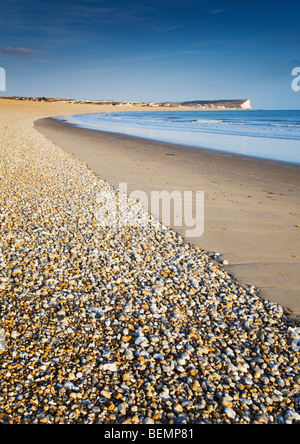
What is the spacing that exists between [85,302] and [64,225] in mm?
3312

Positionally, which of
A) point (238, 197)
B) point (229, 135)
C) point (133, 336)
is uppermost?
point (229, 135)

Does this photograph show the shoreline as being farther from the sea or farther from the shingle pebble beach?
the sea

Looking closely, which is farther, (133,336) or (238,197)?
(238,197)

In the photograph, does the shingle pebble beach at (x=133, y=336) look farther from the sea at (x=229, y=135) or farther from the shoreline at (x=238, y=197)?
the sea at (x=229, y=135)

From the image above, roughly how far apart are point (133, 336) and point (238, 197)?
7.37m

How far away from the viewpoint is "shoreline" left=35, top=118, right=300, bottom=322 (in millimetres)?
5938

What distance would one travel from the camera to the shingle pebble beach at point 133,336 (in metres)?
3.17

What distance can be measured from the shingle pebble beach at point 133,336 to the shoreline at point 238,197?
598mm

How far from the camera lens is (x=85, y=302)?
15.5ft

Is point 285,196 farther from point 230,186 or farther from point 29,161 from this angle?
point 29,161

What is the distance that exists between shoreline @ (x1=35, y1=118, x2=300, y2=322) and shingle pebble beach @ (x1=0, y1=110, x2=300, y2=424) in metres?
0.60

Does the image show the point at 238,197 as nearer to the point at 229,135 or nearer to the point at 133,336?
the point at 133,336

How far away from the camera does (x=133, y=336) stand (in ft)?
13.6

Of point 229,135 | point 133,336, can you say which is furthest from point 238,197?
point 229,135
